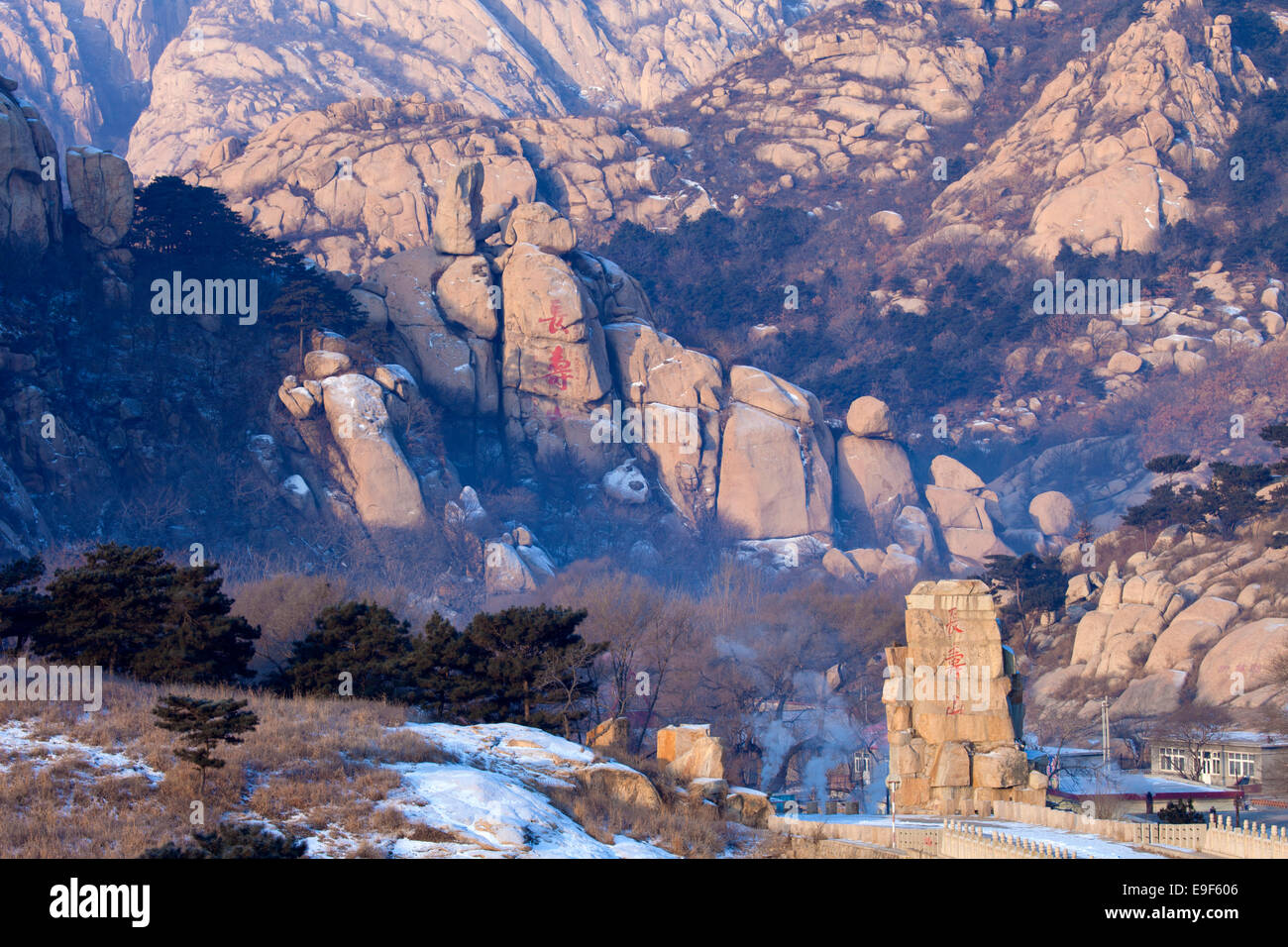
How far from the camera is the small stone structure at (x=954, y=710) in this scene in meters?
27.0

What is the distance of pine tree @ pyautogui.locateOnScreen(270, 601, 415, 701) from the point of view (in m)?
29.4

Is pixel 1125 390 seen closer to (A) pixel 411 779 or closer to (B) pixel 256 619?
(B) pixel 256 619

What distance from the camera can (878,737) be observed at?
58.9 m

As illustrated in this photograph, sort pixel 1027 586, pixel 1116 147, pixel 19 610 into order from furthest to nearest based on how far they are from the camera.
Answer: pixel 1116 147 < pixel 1027 586 < pixel 19 610

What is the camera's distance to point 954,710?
27672 millimetres

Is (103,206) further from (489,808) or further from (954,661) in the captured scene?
(489,808)

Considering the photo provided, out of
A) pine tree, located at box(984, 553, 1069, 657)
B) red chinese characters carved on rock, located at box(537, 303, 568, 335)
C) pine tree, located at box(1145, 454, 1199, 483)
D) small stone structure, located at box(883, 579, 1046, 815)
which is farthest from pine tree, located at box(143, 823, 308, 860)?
red chinese characters carved on rock, located at box(537, 303, 568, 335)

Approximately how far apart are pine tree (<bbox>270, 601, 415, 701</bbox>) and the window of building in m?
27.0

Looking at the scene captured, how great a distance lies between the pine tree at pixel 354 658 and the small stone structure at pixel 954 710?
10454mm

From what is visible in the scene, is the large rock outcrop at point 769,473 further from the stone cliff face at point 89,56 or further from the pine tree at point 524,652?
the stone cliff face at point 89,56

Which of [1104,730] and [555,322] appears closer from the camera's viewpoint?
[1104,730]

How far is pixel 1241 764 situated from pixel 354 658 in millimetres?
28782

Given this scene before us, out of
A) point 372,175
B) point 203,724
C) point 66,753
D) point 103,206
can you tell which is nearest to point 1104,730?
point 203,724

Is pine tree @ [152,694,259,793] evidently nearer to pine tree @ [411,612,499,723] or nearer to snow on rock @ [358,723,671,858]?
snow on rock @ [358,723,671,858]
